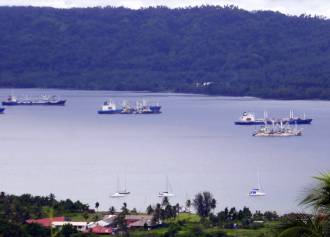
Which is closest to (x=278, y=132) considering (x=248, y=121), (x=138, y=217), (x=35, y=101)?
(x=248, y=121)

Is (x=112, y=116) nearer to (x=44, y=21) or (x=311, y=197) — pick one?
(x=44, y=21)

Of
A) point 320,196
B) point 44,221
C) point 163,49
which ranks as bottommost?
point 44,221

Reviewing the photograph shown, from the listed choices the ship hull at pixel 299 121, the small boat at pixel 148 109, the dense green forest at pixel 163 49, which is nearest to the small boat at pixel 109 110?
the small boat at pixel 148 109

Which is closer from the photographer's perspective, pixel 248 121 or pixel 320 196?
pixel 320 196

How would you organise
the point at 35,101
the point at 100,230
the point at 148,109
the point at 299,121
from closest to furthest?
the point at 100,230 → the point at 299,121 → the point at 148,109 → the point at 35,101

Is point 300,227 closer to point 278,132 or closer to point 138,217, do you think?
point 138,217

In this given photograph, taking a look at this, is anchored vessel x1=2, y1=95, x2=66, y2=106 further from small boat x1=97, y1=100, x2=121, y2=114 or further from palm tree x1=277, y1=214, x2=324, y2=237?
palm tree x1=277, y1=214, x2=324, y2=237

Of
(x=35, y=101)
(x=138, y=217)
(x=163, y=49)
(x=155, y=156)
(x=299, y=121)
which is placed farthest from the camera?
(x=163, y=49)

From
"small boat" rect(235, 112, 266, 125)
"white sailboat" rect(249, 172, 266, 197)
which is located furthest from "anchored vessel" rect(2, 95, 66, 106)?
"white sailboat" rect(249, 172, 266, 197)
